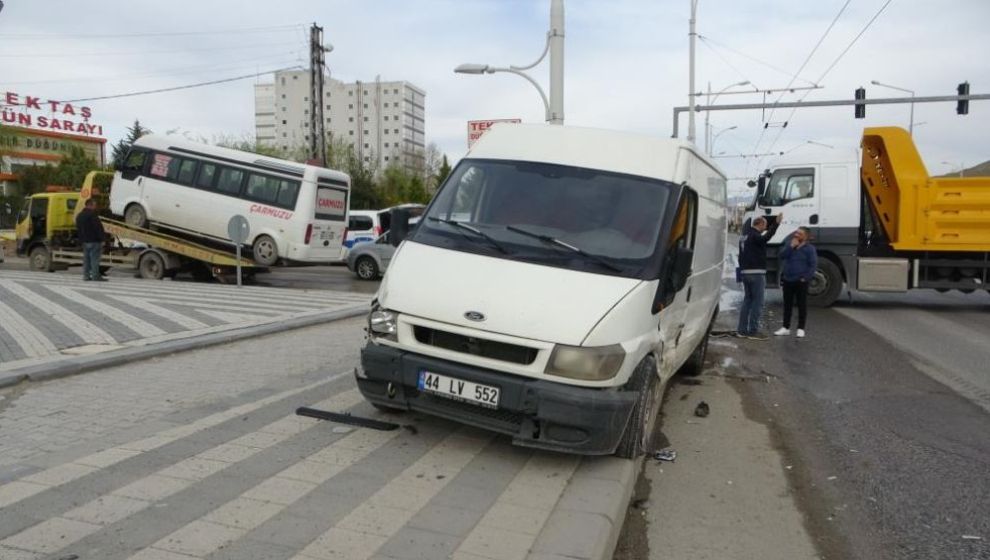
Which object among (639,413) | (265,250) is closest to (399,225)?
(639,413)

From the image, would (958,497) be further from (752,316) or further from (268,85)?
(268,85)

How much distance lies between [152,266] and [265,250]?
2.90m

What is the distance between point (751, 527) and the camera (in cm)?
419

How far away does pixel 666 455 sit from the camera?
540 cm

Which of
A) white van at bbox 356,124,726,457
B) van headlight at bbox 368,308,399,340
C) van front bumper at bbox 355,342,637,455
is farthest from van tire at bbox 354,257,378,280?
van front bumper at bbox 355,342,637,455

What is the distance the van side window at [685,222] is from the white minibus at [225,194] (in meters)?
14.4

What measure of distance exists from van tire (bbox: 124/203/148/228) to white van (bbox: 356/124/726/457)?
1572cm

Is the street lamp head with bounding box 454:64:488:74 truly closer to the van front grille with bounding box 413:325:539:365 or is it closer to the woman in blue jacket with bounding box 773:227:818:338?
the woman in blue jacket with bounding box 773:227:818:338

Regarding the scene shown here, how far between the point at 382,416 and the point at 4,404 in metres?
3.04

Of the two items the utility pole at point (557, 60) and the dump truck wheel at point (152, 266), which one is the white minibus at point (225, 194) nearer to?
the dump truck wheel at point (152, 266)

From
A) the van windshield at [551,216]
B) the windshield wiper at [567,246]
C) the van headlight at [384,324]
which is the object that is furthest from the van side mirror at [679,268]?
the van headlight at [384,324]

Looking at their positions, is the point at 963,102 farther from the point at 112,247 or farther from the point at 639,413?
the point at 112,247

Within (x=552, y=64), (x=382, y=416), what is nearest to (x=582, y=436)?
(x=382, y=416)

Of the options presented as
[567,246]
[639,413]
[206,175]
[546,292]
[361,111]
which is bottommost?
[639,413]
